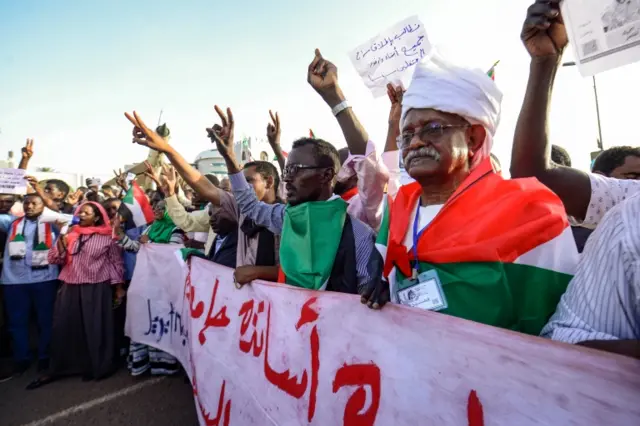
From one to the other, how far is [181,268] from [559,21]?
3.51 meters

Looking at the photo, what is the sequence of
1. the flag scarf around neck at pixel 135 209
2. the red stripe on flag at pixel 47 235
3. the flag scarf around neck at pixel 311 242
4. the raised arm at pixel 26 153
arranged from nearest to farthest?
the flag scarf around neck at pixel 311 242, the red stripe on flag at pixel 47 235, the flag scarf around neck at pixel 135 209, the raised arm at pixel 26 153

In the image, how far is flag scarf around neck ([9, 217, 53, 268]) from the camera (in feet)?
15.1

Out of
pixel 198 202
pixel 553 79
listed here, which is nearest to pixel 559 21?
pixel 553 79

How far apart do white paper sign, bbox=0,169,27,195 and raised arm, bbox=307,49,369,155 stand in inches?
186

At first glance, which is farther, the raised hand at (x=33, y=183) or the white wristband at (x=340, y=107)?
the raised hand at (x=33, y=183)

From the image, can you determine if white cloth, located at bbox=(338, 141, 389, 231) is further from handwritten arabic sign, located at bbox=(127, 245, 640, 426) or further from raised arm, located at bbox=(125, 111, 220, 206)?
raised arm, located at bbox=(125, 111, 220, 206)

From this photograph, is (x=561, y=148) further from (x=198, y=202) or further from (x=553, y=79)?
(x=198, y=202)

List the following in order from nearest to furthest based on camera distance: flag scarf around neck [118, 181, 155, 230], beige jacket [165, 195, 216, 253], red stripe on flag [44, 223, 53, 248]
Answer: beige jacket [165, 195, 216, 253] < red stripe on flag [44, 223, 53, 248] < flag scarf around neck [118, 181, 155, 230]

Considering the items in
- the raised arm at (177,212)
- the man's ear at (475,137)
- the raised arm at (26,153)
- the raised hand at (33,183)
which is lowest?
the raised arm at (177,212)

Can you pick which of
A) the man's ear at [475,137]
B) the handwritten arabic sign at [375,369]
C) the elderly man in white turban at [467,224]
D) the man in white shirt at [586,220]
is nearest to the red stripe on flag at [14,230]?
the handwritten arabic sign at [375,369]

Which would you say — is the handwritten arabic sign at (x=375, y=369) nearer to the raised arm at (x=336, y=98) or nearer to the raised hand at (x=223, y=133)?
the raised hand at (x=223, y=133)

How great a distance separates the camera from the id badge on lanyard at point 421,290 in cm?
138

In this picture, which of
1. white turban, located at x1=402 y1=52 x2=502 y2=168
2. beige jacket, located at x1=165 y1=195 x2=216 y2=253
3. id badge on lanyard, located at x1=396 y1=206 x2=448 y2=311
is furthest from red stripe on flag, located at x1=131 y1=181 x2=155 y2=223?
id badge on lanyard, located at x1=396 y1=206 x2=448 y2=311

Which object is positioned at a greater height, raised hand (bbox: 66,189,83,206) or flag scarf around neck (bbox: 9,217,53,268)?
raised hand (bbox: 66,189,83,206)
